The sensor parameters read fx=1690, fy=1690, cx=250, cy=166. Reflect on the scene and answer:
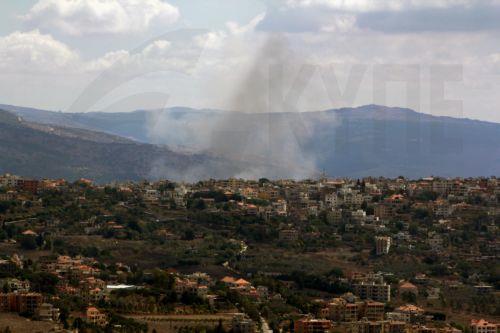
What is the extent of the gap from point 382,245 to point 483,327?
71.5 ft

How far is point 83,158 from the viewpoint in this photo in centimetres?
17288

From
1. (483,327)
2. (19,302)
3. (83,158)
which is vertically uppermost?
(83,158)

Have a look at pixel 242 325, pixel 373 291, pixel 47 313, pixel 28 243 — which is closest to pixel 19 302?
pixel 47 313

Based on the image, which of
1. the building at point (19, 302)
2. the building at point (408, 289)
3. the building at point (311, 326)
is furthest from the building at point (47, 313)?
the building at point (408, 289)

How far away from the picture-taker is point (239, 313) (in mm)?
59281

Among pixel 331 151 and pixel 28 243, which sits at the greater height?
pixel 331 151

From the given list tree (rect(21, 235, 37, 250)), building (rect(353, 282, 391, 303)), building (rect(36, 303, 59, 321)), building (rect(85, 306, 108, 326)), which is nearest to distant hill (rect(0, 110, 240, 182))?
tree (rect(21, 235, 37, 250))

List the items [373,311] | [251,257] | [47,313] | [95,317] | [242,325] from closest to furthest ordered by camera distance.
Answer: [242,325] → [95,317] → [47,313] → [373,311] → [251,257]

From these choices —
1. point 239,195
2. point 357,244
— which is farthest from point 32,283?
point 239,195

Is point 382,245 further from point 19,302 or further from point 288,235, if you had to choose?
point 19,302

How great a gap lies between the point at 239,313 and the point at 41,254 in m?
17.8

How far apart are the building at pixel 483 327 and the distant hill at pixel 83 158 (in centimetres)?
Answer: 9670

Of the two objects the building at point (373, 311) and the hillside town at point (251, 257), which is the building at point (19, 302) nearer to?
the hillside town at point (251, 257)

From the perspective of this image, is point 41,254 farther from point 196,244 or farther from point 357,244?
point 357,244
